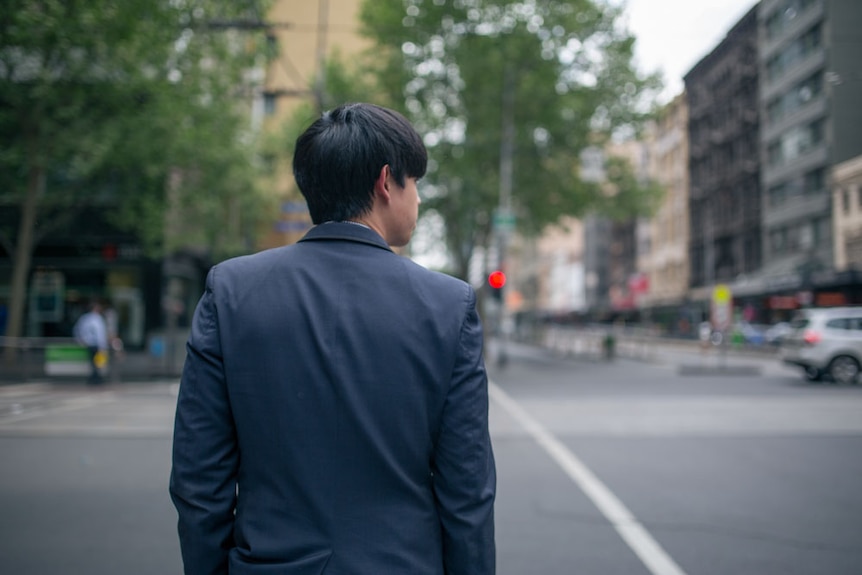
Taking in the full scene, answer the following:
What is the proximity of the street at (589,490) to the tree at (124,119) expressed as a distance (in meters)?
1.74

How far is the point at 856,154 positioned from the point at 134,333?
26.7 meters

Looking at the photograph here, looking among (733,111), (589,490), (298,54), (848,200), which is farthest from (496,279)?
(848,200)

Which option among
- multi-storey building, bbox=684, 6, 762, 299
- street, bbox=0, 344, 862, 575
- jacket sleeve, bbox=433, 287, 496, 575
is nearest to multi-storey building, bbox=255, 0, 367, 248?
street, bbox=0, 344, 862, 575

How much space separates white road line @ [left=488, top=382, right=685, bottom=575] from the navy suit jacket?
121 inches

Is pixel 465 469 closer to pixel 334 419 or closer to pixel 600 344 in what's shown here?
pixel 334 419

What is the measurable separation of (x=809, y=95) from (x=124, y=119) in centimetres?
1149

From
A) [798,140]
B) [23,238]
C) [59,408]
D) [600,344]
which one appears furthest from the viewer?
[600,344]

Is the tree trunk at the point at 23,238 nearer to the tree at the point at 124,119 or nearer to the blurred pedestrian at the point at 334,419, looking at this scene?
the tree at the point at 124,119

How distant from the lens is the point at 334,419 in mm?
1567

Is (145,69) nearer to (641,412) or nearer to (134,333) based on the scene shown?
(641,412)

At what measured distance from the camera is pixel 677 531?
498 centimetres

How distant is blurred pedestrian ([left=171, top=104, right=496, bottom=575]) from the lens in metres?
1.56

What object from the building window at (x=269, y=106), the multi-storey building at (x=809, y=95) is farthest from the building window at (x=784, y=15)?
the building window at (x=269, y=106)

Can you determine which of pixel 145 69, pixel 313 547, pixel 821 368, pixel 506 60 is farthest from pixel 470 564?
pixel 506 60
